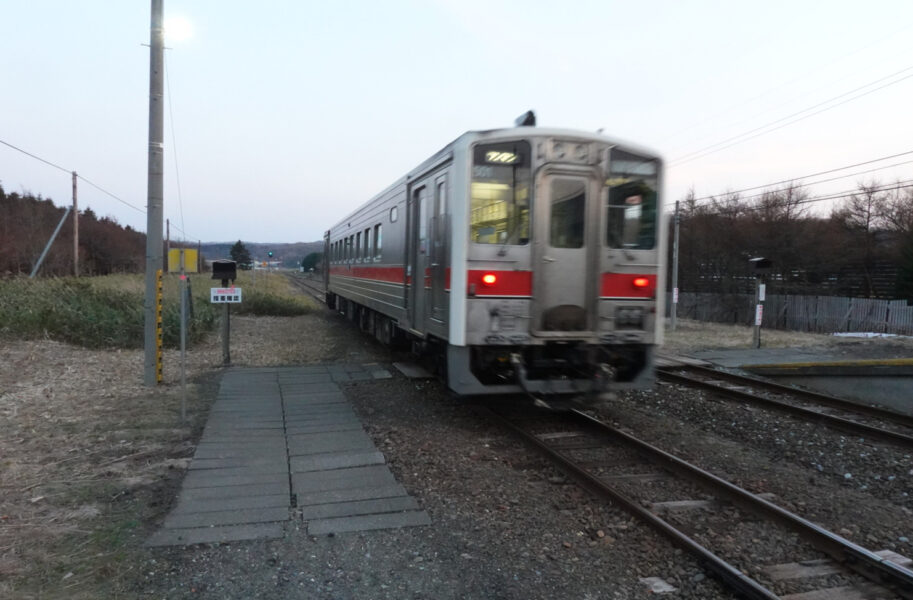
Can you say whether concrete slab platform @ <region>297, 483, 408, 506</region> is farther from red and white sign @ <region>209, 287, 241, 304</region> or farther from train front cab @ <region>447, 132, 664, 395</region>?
red and white sign @ <region>209, 287, 241, 304</region>

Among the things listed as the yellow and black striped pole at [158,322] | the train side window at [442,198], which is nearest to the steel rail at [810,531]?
the train side window at [442,198]

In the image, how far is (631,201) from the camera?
6719 millimetres

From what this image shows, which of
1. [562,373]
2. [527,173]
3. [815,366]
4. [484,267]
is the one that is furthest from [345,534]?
[815,366]

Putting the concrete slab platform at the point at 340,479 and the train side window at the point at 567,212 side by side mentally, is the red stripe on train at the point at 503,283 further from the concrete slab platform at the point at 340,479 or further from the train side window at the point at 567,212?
the concrete slab platform at the point at 340,479

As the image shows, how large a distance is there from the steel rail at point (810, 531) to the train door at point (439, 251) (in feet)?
8.28

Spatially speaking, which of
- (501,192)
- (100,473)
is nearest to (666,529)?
(501,192)

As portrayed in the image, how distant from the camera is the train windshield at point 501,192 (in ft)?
20.7

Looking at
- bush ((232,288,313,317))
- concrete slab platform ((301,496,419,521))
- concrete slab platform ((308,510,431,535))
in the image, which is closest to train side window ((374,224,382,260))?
concrete slab platform ((301,496,419,521))

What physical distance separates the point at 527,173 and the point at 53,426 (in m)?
5.84

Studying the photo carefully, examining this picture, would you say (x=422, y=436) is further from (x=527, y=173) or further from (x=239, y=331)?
(x=239, y=331)

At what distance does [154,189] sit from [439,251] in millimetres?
4801

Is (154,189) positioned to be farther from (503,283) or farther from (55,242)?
(55,242)

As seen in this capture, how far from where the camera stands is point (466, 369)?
6352 mm

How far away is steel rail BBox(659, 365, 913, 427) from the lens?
7730 mm
